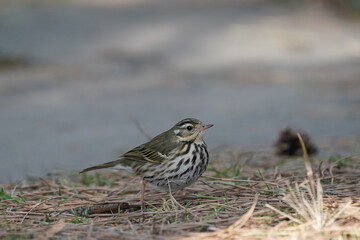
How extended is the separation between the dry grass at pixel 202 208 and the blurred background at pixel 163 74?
1260mm

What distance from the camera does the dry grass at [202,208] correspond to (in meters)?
3.77

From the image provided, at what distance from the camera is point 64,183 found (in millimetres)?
5711

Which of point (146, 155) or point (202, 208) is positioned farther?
point (146, 155)

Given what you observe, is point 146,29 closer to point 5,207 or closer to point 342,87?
point 342,87

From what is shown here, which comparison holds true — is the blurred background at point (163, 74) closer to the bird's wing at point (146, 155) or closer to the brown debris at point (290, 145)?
the brown debris at point (290, 145)

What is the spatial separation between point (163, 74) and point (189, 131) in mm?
6973

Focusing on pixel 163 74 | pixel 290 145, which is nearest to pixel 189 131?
pixel 290 145

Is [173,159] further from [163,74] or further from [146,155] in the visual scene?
[163,74]

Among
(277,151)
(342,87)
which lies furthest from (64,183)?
(342,87)

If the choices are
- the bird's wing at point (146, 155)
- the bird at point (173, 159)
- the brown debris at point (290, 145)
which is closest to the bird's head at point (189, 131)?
the bird at point (173, 159)

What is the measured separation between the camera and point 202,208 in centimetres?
438

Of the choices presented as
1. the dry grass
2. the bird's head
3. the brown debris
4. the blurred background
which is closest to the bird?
the bird's head

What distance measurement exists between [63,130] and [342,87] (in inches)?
164

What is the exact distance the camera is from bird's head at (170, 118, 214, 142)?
5.07 m
